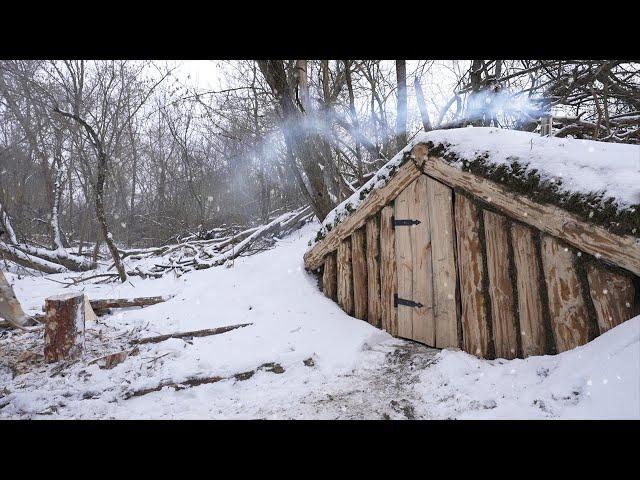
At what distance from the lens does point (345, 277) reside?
15.0ft

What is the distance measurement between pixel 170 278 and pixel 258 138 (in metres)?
8.83

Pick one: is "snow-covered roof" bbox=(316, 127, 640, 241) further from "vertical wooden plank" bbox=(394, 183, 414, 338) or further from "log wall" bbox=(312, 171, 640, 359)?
"vertical wooden plank" bbox=(394, 183, 414, 338)

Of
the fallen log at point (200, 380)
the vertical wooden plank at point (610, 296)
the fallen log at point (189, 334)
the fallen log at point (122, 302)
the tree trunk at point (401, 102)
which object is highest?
the tree trunk at point (401, 102)

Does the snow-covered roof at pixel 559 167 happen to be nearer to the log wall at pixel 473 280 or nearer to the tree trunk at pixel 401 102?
the log wall at pixel 473 280

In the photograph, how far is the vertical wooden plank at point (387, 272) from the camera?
4105 millimetres

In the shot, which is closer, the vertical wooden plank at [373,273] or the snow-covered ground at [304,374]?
the snow-covered ground at [304,374]

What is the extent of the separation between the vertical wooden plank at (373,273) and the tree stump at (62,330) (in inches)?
125

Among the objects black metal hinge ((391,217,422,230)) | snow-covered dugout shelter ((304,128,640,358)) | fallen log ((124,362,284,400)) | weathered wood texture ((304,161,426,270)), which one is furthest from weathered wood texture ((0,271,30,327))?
black metal hinge ((391,217,422,230))

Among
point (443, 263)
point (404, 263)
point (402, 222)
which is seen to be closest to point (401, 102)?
point (402, 222)

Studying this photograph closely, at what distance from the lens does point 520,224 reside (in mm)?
3018

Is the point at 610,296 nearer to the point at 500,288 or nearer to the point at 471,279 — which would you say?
the point at 500,288

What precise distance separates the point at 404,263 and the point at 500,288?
1077 millimetres

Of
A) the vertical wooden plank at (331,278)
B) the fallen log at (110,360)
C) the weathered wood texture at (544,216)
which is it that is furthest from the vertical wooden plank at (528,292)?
the fallen log at (110,360)
